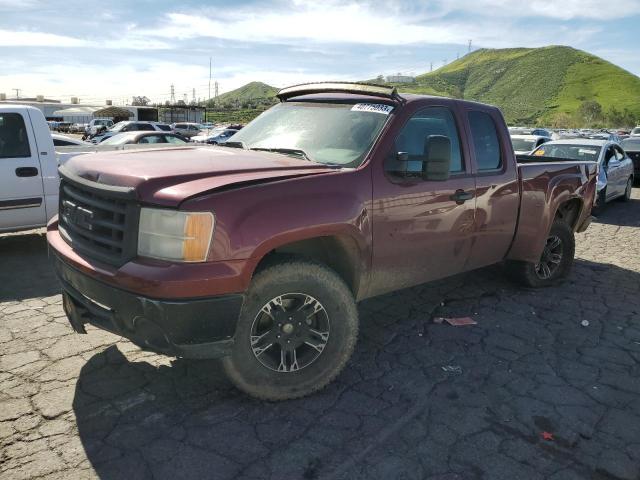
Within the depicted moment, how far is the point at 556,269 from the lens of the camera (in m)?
5.89

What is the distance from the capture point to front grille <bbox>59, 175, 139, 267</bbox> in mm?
2795

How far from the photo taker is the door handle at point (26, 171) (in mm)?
6314

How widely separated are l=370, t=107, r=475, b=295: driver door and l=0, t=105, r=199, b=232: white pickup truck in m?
4.52

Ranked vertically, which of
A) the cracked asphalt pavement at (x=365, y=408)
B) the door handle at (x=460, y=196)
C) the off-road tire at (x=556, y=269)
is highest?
the door handle at (x=460, y=196)

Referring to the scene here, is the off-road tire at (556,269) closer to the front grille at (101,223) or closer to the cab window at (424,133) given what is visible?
the cab window at (424,133)

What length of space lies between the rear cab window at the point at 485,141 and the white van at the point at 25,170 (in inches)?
199

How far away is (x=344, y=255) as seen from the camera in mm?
3445

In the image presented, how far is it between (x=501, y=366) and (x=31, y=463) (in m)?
3.05

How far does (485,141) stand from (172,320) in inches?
124

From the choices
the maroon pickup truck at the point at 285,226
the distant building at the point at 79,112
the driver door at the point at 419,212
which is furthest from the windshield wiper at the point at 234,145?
the distant building at the point at 79,112

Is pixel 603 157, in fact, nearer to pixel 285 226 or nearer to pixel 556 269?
pixel 556 269

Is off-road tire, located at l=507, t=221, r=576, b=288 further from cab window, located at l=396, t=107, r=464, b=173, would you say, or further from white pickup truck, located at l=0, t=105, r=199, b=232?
white pickup truck, located at l=0, t=105, r=199, b=232

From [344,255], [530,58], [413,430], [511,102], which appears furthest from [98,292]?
[530,58]

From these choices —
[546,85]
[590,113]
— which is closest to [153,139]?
[590,113]
